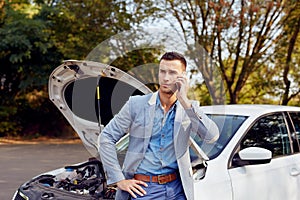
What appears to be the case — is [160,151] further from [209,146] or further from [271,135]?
[271,135]

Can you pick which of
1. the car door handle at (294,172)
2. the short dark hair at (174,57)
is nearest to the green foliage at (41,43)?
the car door handle at (294,172)

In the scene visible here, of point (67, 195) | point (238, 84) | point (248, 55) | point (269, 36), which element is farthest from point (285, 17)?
point (67, 195)

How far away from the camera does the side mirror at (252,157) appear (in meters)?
3.85

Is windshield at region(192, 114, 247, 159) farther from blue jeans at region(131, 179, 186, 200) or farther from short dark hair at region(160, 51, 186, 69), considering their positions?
short dark hair at region(160, 51, 186, 69)

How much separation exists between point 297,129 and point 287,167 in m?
0.71

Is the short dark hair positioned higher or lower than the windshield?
higher

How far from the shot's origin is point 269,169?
4.27 m

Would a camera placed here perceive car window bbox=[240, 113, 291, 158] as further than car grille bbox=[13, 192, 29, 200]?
Yes

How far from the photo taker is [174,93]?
2.78 m

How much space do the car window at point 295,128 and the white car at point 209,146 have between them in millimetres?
12

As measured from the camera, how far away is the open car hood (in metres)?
3.97

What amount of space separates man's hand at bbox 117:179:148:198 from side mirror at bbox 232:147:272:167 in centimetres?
142

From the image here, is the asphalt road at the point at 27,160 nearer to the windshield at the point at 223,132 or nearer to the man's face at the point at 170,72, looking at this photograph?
the windshield at the point at 223,132

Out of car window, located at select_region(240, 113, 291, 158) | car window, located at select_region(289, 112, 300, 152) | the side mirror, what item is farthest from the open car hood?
car window, located at select_region(289, 112, 300, 152)
